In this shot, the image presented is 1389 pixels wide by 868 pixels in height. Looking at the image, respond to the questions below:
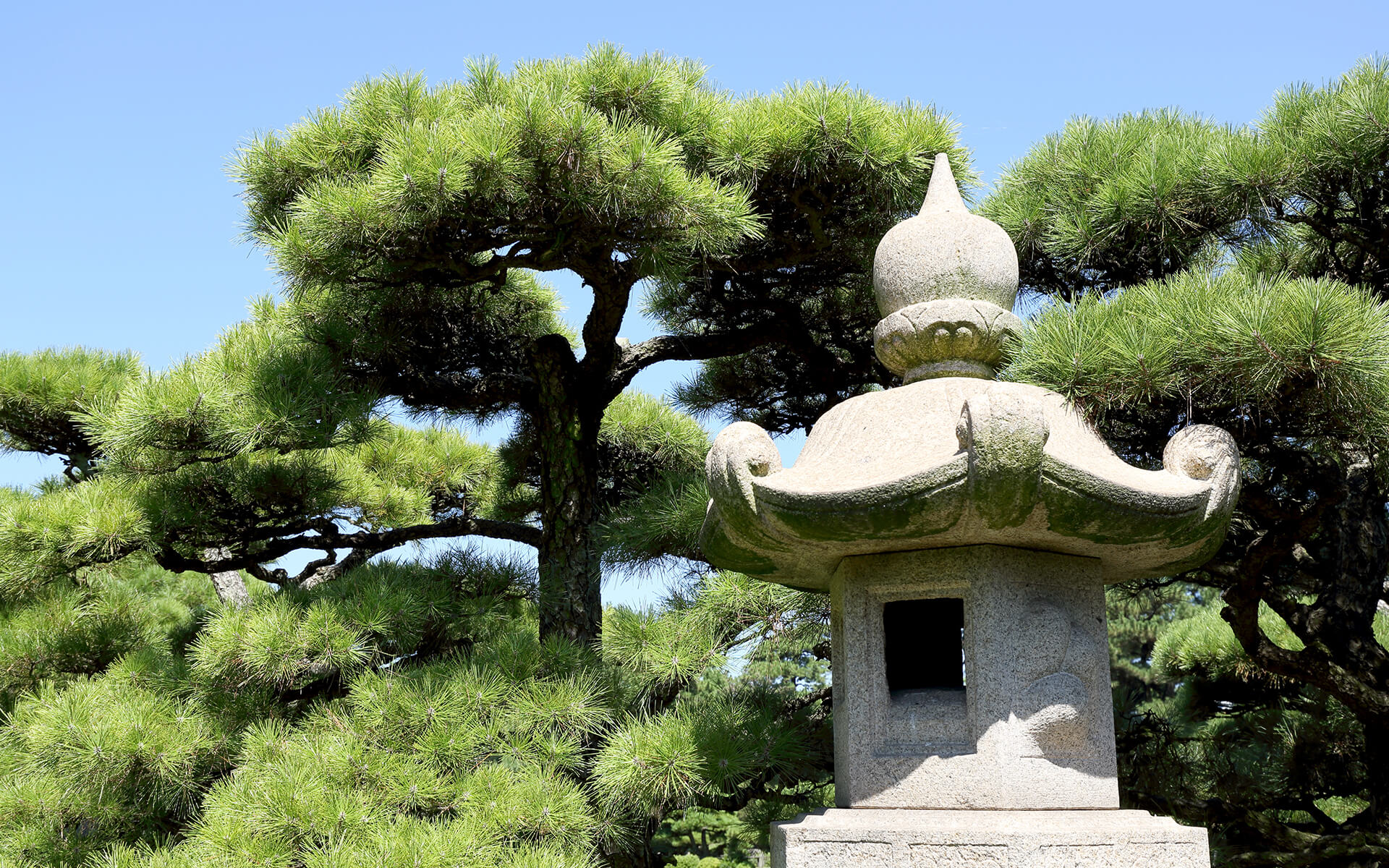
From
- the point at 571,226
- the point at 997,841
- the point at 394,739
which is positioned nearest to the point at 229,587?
the point at 394,739

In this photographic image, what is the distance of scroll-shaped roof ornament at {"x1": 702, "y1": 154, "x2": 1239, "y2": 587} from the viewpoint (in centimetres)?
243

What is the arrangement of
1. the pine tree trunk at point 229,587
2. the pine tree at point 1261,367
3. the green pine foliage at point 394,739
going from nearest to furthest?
the pine tree at point 1261,367 → the green pine foliage at point 394,739 → the pine tree trunk at point 229,587

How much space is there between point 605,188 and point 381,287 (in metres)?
1.43

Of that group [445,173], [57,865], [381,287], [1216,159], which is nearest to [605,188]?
[445,173]

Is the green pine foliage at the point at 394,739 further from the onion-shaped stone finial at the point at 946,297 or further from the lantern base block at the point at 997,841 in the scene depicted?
the onion-shaped stone finial at the point at 946,297

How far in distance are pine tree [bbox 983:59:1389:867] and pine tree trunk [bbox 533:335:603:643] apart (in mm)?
2052

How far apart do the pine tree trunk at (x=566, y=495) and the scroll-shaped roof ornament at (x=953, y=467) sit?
73.1 inches

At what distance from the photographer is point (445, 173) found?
3.87 meters

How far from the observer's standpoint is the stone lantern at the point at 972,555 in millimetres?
2488

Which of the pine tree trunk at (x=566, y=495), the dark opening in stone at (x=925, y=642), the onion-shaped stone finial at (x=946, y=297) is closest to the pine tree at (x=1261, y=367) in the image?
the onion-shaped stone finial at (x=946, y=297)

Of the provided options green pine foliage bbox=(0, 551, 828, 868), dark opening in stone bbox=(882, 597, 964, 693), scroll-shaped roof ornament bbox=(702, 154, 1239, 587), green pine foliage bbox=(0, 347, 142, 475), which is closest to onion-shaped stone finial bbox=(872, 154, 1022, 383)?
scroll-shaped roof ornament bbox=(702, 154, 1239, 587)

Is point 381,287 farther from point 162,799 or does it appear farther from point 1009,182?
point 1009,182

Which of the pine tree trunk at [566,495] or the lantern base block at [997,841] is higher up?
the pine tree trunk at [566,495]

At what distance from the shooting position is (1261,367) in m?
2.88
